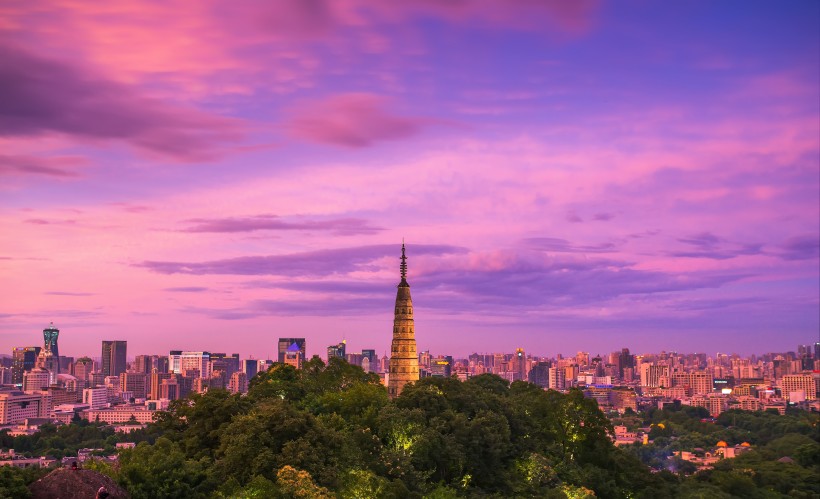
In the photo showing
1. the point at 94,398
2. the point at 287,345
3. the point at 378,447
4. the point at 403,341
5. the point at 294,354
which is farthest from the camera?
the point at 94,398

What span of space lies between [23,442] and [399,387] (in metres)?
63.2

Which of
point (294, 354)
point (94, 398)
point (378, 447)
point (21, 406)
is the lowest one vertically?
point (94, 398)

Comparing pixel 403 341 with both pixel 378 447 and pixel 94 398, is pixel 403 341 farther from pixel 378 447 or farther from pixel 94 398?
pixel 94 398

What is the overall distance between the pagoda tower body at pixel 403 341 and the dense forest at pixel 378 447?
1.24 m

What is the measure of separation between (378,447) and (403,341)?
49.3 feet

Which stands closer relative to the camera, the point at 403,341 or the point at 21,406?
the point at 403,341

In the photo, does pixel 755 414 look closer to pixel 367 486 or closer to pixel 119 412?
pixel 119 412

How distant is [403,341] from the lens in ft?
156

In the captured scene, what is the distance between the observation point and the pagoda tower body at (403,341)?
155ft

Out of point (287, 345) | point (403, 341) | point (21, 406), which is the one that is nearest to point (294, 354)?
point (287, 345)

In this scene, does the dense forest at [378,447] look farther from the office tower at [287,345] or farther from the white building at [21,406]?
the white building at [21,406]

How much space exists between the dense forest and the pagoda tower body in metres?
1.24

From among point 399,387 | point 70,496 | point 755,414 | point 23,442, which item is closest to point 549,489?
point 399,387

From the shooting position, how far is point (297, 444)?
2762 centimetres
